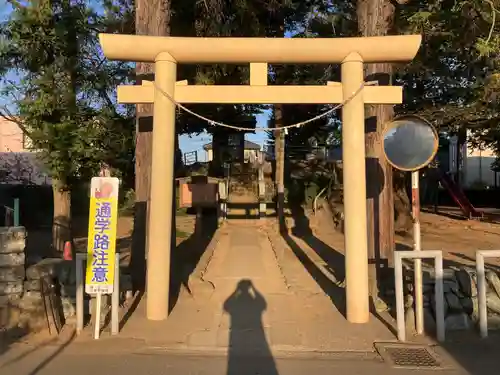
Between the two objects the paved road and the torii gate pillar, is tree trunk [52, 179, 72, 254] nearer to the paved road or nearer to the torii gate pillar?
the torii gate pillar

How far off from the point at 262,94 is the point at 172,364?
3.57 metres

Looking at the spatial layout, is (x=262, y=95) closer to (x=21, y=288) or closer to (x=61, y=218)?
(x=21, y=288)

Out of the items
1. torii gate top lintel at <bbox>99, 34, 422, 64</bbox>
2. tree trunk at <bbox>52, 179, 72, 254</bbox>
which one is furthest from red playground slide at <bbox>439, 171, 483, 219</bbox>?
torii gate top lintel at <bbox>99, 34, 422, 64</bbox>

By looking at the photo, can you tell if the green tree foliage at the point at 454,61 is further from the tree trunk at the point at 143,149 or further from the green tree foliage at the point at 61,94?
the green tree foliage at the point at 61,94

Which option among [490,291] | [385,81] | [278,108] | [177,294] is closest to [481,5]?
[385,81]

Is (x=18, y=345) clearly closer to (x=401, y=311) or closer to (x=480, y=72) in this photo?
(x=401, y=311)

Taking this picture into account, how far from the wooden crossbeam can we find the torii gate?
0.04ft

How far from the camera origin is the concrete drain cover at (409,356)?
5559mm

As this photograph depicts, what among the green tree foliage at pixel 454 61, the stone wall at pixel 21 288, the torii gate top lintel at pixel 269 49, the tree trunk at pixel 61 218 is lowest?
the stone wall at pixel 21 288

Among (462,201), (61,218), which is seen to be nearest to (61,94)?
(61,218)

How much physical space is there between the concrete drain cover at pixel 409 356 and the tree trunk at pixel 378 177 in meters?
2.12

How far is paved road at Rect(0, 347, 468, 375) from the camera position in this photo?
17.5 ft

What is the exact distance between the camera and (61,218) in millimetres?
12367

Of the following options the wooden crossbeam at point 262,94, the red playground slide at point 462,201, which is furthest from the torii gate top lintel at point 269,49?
the red playground slide at point 462,201
